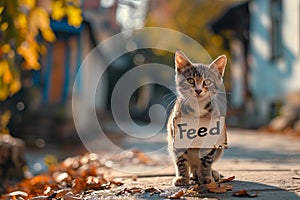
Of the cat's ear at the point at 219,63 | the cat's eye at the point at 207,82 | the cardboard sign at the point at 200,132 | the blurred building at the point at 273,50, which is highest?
the blurred building at the point at 273,50

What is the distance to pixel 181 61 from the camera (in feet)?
9.00

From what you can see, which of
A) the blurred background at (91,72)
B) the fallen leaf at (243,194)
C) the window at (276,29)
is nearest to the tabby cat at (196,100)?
the fallen leaf at (243,194)

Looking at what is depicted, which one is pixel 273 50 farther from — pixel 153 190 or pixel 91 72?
pixel 153 190

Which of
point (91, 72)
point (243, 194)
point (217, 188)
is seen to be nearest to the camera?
point (243, 194)

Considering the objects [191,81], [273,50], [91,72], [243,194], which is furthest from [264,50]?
[243,194]

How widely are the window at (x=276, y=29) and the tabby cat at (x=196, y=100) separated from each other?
29.0ft

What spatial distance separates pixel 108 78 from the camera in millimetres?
25781

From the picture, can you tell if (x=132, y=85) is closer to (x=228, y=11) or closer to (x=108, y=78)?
(x=228, y=11)

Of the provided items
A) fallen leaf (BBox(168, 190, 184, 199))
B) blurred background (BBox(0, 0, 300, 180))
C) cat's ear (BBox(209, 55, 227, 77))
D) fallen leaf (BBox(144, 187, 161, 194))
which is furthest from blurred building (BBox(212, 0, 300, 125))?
fallen leaf (BBox(168, 190, 184, 199))

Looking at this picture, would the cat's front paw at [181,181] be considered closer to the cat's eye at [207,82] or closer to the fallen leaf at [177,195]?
the fallen leaf at [177,195]

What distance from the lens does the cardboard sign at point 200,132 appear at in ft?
8.59

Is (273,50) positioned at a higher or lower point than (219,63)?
higher

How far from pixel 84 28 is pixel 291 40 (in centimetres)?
600

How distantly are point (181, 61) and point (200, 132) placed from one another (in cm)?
42
